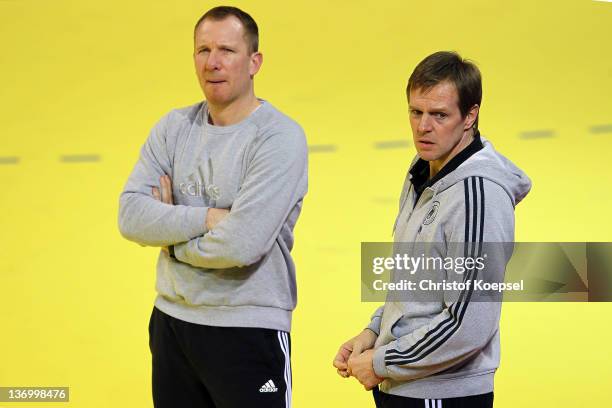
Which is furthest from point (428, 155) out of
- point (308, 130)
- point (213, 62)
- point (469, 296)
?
point (308, 130)

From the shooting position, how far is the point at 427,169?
6.14ft

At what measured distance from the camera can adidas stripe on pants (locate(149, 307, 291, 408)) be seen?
1.95 meters

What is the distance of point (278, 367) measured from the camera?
1992 mm

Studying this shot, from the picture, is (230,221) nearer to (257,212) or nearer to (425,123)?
(257,212)

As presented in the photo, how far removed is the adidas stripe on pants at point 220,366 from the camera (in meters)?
1.95

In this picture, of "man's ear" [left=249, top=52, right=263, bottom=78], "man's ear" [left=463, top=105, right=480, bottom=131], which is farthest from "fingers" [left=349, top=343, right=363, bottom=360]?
"man's ear" [left=249, top=52, right=263, bottom=78]

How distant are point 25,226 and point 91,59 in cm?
77

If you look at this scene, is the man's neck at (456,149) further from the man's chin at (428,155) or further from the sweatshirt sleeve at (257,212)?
the sweatshirt sleeve at (257,212)

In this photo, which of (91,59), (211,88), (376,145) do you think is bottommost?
(211,88)

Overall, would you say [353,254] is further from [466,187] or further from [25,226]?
[466,187]

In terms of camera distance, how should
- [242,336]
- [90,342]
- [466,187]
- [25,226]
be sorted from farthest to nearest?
[25,226]
[90,342]
[242,336]
[466,187]

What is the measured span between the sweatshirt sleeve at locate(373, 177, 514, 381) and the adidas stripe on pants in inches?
15.5

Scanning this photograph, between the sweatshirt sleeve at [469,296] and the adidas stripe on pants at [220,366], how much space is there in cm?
39

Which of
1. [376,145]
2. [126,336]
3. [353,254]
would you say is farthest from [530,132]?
[126,336]
